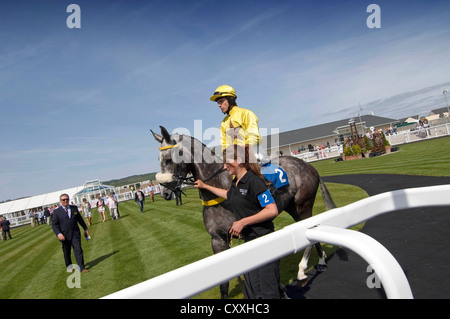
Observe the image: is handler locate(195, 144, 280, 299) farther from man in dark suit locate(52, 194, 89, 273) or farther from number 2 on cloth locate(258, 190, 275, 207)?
man in dark suit locate(52, 194, 89, 273)

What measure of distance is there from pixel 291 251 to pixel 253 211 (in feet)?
4.86

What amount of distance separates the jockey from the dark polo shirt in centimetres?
112

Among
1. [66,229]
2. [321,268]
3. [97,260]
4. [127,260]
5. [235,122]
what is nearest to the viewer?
[235,122]

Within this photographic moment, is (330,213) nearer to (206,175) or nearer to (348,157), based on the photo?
(206,175)

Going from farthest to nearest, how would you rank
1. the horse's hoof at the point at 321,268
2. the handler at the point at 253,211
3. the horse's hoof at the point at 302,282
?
the horse's hoof at the point at 321,268 → the horse's hoof at the point at 302,282 → the handler at the point at 253,211

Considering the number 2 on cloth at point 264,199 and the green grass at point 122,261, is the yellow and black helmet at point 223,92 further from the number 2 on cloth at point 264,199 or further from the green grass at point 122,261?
the green grass at point 122,261

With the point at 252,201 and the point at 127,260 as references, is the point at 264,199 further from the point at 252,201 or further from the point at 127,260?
the point at 127,260

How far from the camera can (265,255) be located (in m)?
1.04

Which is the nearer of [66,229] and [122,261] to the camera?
[66,229]

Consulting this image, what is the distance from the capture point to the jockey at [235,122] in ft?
12.3

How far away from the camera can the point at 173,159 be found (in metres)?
4.03

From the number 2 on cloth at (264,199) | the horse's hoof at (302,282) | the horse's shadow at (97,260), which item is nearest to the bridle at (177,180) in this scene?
the number 2 on cloth at (264,199)

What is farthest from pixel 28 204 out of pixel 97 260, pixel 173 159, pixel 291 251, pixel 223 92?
pixel 291 251

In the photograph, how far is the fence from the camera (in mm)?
873
